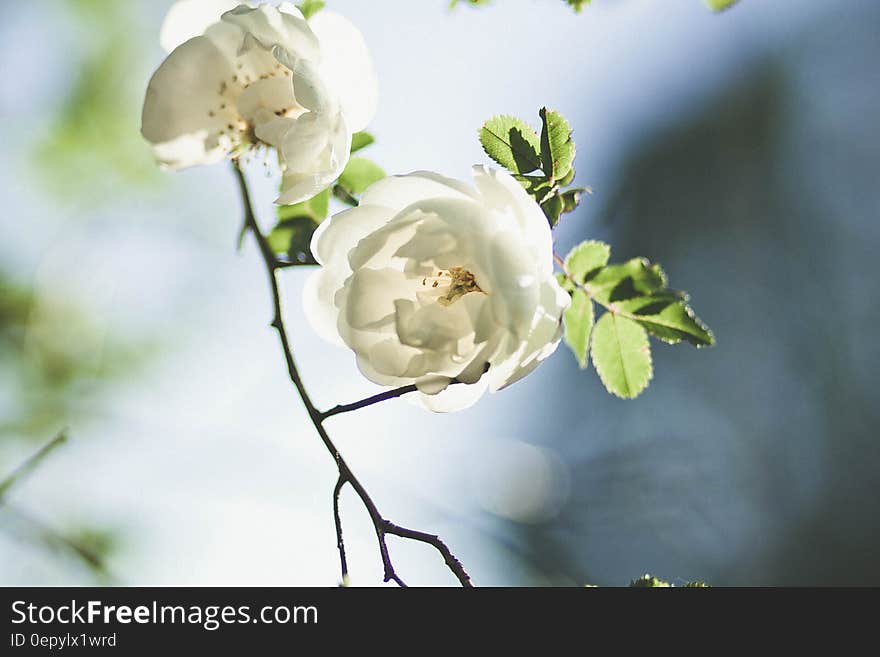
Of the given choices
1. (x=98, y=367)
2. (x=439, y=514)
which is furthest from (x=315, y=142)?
(x=98, y=367)

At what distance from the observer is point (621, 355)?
0.66 metres

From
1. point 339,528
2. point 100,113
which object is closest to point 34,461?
point 339,528

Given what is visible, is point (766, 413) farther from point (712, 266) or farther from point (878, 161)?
point (878, 161)

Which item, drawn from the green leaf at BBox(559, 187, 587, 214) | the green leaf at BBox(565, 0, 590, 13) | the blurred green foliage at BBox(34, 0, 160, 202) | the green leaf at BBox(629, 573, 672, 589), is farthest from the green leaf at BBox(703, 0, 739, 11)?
the blurred green foliage at BBox(34, 0, 160, 202)

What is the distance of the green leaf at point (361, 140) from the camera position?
2.26ft

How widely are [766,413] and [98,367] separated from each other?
3521 millimetres

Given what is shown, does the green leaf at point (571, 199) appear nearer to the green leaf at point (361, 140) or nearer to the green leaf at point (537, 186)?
the green leaf at point (537, 186)

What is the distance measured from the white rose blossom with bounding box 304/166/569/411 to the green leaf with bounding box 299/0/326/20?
217 millimetres

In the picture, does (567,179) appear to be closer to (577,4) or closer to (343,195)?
(577,4)

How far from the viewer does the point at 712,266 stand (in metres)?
4.30

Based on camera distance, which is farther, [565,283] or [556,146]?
[565,283]

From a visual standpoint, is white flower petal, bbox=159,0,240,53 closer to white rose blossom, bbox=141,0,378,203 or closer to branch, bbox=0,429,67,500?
white rose blossom, bbox=141,0,378,203

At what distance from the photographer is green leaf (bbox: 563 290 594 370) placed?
0.66 meters

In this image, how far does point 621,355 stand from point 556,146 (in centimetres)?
20
